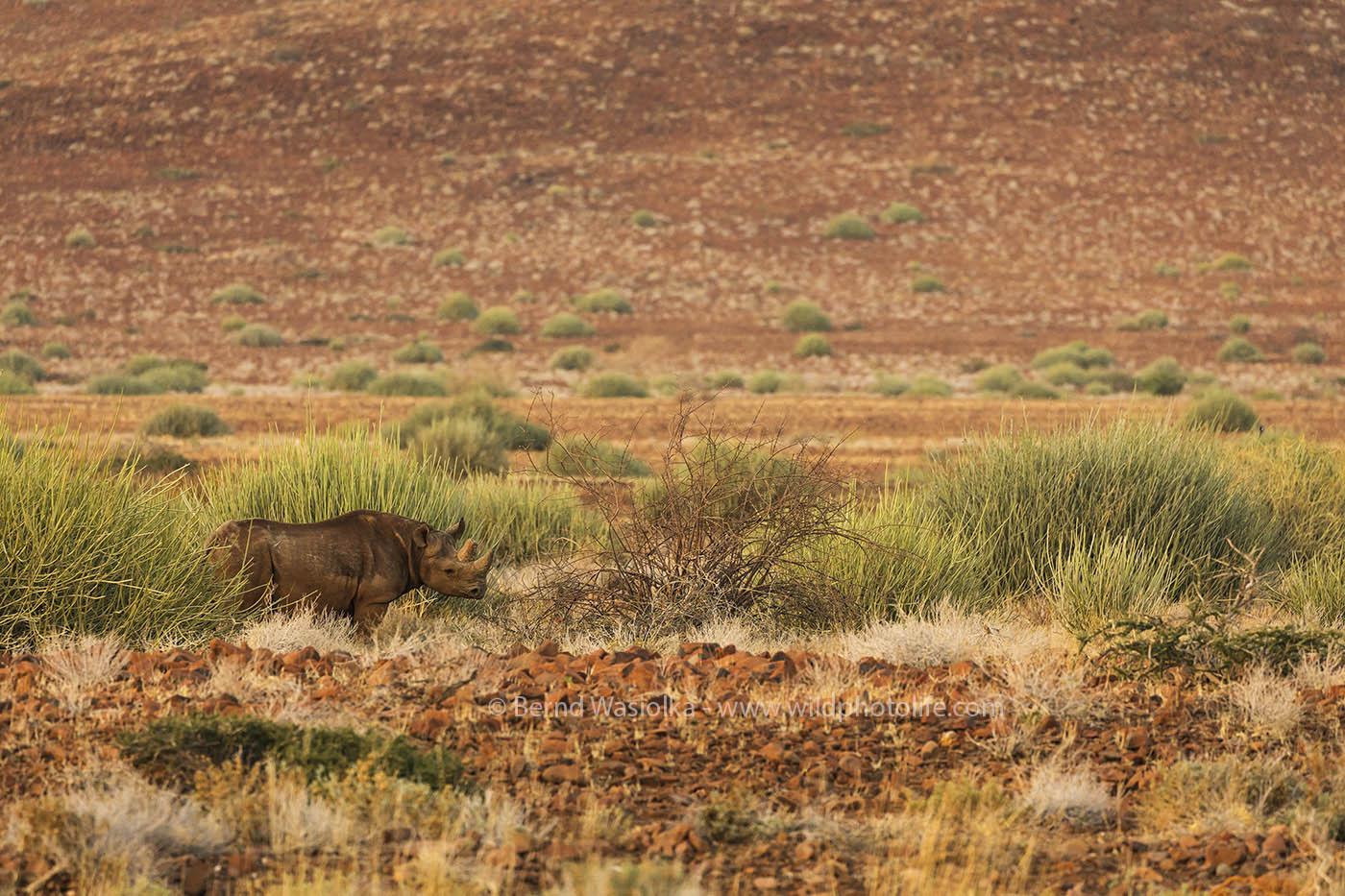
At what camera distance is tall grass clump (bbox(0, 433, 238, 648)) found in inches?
335

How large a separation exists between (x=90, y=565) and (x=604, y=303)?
129ft

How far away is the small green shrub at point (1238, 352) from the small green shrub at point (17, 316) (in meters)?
31.9

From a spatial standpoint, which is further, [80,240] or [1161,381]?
[80,240]

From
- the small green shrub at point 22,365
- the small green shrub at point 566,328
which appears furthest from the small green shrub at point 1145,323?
the small green shrub at point 22,365

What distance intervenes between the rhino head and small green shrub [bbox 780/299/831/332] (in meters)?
37.1

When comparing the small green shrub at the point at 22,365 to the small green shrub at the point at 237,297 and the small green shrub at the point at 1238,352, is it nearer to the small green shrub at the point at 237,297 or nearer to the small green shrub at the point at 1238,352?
the small green shrub at the point at 237,297

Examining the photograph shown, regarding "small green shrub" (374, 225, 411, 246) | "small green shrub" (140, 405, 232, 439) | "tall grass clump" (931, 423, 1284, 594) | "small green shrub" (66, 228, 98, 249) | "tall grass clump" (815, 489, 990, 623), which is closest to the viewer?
"tall grass clump" (815, 489, 990, 623)

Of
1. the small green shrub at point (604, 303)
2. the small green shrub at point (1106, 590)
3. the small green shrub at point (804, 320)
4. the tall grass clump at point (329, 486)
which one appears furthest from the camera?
the small green shrub at point (604, 303)

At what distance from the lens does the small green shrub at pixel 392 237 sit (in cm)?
5278

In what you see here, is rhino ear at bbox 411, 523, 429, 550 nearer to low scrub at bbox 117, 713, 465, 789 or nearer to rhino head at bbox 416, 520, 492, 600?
rhino head at bbox 416, 520, 492, 600

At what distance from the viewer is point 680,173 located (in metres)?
56.5

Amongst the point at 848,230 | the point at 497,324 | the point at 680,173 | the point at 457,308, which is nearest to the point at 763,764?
the point at 497,324

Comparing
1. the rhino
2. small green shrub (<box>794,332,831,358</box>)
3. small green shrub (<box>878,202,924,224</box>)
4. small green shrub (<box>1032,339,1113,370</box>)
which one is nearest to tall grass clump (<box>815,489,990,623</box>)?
the rhino

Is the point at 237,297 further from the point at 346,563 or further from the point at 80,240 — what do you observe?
the point at 346,563
